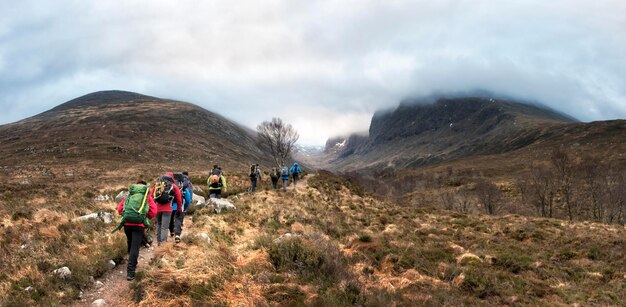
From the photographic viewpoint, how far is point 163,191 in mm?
10812

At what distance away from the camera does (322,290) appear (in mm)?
7836

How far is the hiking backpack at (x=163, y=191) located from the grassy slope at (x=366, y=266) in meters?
1.42

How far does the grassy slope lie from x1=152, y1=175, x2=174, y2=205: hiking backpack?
142 cm

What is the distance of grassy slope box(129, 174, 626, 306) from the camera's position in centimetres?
761

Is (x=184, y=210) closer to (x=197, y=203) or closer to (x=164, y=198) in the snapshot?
(x=164, y=198)

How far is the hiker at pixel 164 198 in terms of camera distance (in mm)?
10797

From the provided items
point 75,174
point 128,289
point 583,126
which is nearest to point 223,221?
point 128,289

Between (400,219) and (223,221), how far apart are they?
1241 centimetres

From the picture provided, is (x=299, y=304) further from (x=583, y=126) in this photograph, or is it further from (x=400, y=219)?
(x=583, y=126)

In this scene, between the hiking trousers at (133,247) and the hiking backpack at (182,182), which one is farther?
the hiking backpack at (182,182)

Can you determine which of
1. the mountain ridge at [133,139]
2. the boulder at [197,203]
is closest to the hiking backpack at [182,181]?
the boulder at [197,203]

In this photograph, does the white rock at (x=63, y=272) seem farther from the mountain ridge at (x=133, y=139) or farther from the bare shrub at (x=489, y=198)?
the mountain ridge at (x=133, y=139)

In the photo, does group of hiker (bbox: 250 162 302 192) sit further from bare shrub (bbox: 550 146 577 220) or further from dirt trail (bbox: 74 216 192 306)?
bare shrub (bbox: 550 146 577 220)

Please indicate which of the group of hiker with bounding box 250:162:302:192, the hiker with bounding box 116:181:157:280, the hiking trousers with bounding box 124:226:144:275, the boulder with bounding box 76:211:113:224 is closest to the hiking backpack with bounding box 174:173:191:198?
the boulder with bounding box 76:211:113:224
